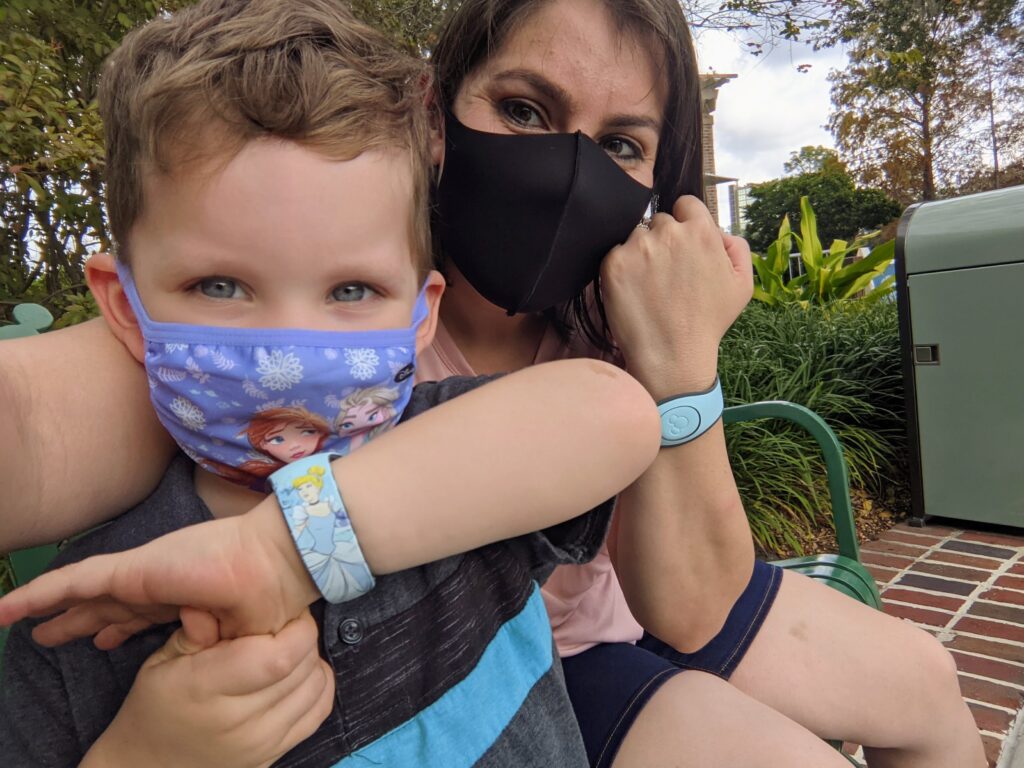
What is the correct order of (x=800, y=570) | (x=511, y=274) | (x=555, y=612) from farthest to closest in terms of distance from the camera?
(x=800, y=570) → (x=555, y=612) → (x=511, y=274)

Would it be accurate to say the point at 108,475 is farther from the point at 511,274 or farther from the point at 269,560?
the point at 511,274

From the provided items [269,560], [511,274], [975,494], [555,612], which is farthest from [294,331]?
[975,494]

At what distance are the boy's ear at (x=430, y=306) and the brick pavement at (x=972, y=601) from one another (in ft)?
7.79

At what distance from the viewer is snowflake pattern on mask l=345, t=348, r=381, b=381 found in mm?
831

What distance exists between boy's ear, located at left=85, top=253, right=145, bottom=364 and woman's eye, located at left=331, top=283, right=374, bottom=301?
0.25 meters

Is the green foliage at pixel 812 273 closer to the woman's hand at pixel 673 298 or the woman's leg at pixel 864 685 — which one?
the woman's leg at pixel 864 685

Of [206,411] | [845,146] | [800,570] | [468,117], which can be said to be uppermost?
[845,146]

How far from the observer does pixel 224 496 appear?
93cm

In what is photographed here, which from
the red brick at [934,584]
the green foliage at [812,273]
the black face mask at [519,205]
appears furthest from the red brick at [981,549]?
the black face mask at [519,205]

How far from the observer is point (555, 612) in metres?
1.38

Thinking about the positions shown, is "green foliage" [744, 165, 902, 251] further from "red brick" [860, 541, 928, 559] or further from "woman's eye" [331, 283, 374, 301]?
"woman's eye" [331, 283, 374, 301]

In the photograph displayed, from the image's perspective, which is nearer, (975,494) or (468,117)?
(468,117)

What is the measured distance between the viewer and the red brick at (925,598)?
3295 mm

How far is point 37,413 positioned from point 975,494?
4.33m
